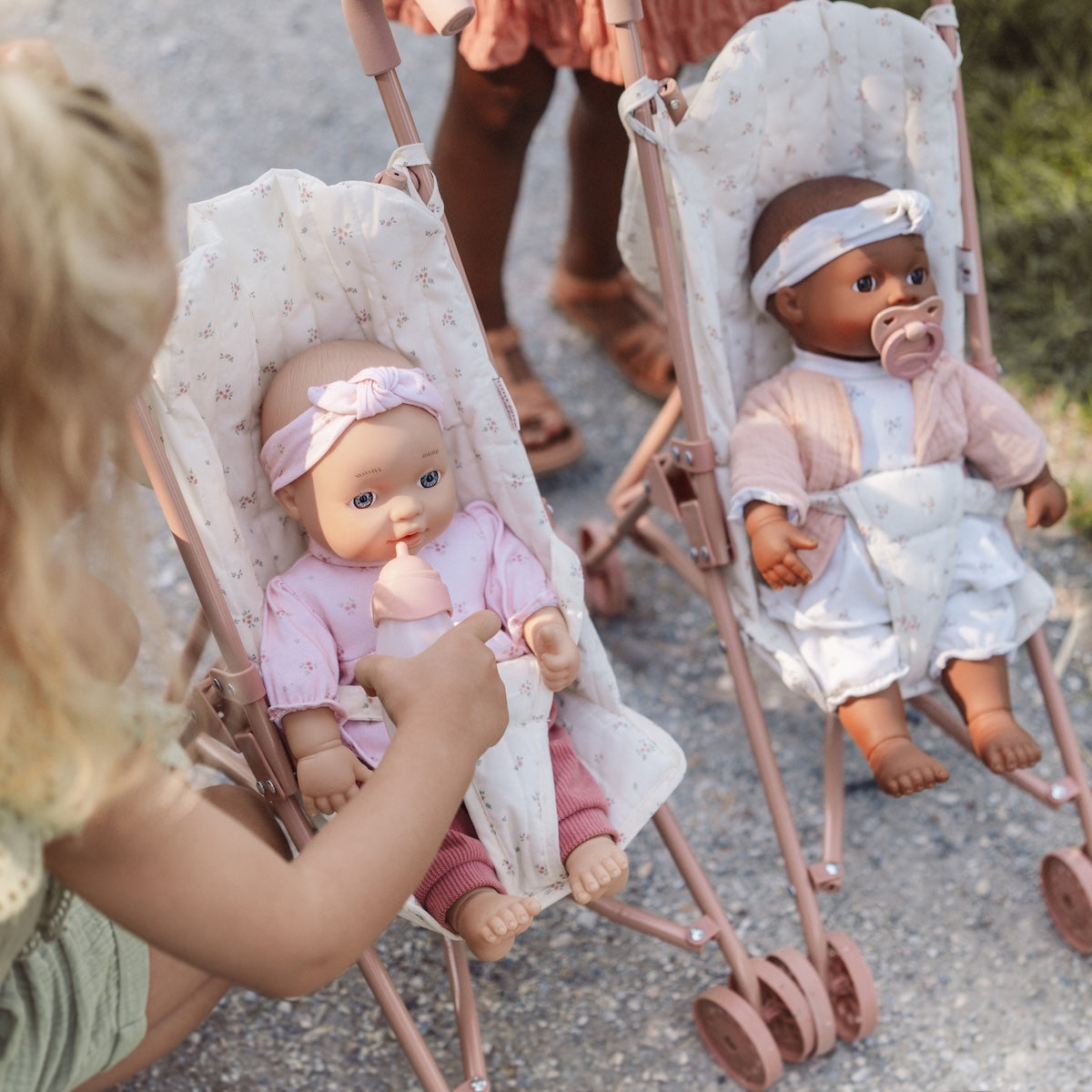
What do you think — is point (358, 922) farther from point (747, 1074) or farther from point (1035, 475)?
point (1035, 475)

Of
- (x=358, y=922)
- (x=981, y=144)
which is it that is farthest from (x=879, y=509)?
(x=981, y=144)

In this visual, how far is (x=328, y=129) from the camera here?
3.67 metres

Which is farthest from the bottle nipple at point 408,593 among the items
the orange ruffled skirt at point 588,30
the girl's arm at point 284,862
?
the orange ruffled skirt at point 588,30

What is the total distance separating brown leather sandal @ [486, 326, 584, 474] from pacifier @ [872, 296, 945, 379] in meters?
0.92

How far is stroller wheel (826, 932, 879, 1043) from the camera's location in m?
1.73

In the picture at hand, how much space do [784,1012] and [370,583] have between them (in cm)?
77

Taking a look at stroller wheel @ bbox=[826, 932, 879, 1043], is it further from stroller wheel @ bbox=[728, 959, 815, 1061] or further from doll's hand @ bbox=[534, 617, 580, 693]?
doll's hand @ bbox=[534, 617, 580, 693]

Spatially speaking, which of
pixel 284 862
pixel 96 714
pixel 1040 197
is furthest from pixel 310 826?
pixel 1040 197

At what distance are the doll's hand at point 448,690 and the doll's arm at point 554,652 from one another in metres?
0.26

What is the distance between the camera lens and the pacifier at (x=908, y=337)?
181cm

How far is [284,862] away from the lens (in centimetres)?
115

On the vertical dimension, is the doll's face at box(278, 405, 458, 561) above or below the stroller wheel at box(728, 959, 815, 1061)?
above

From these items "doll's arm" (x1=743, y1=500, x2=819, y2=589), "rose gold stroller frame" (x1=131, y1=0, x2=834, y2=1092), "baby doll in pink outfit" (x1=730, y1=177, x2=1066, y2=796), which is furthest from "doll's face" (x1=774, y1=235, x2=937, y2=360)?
"rose gold stroller frame" (x1=131, y1=0, x2=834, y2=1092)

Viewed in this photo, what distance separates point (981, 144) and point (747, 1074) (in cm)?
239
